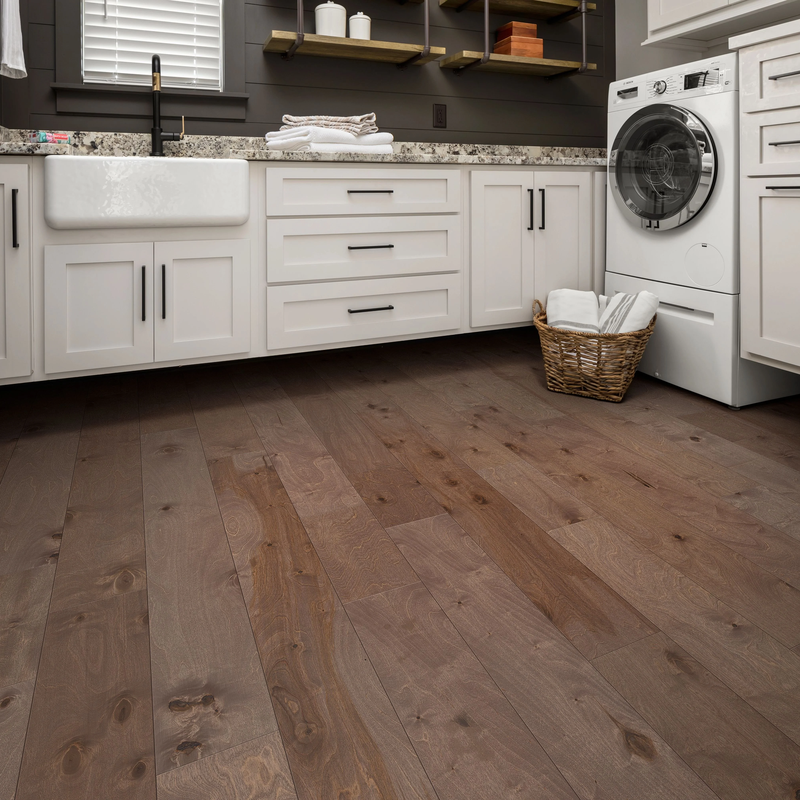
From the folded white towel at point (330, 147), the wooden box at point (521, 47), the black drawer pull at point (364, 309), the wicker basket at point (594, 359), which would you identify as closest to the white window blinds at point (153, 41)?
the folded white towel at point (330, 147)

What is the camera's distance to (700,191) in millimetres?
2254

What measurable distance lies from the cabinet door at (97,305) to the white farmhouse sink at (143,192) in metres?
0.10

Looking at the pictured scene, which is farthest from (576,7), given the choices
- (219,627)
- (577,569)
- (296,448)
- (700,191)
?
(219,627)

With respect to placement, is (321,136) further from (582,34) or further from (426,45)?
(582,34)

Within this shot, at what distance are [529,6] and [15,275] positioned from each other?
8.38ft

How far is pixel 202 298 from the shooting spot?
Result: 88.9 inches

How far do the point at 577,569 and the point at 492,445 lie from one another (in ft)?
2.33

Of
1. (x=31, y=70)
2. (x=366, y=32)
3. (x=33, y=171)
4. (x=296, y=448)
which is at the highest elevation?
(x=366, y=32)

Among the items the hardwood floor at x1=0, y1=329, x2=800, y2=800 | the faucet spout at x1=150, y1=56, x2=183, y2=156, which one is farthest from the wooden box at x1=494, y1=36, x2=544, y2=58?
the hardwood floor at x1=0, y1=329, x2=800, y2=800

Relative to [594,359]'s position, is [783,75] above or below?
above

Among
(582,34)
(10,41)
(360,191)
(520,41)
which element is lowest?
(360,191)

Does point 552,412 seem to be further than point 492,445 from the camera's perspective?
Yes

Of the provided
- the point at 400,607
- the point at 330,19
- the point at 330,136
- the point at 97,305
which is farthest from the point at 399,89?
the point at 400,607

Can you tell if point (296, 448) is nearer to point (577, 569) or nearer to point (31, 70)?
point (577, 569)
